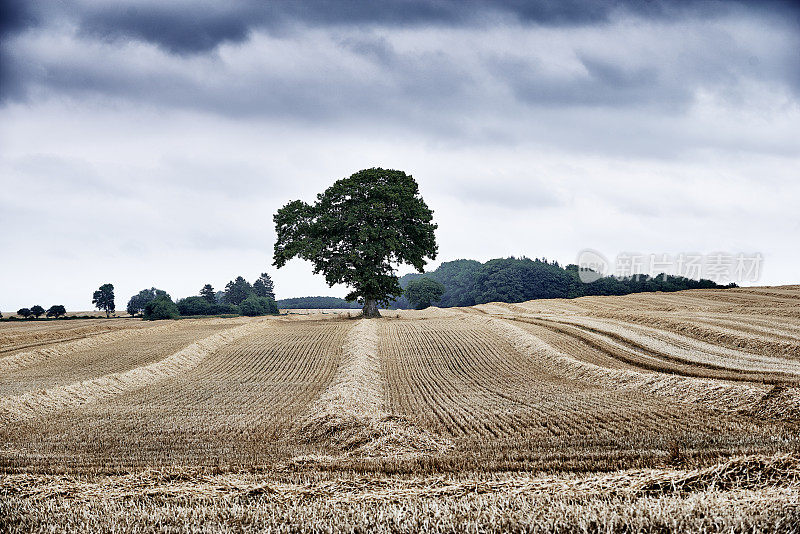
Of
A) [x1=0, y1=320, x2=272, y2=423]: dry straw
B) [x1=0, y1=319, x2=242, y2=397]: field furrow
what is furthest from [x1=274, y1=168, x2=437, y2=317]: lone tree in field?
[x1=0, y1=320, x2=272, y2=423]: dry straw

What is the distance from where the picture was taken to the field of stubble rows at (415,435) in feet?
22.6

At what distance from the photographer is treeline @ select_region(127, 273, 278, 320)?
275ft

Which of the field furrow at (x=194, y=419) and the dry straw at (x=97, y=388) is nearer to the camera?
the field furrow at (x=194, y=419)

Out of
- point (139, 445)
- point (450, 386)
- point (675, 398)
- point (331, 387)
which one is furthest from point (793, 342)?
point (139, 445)

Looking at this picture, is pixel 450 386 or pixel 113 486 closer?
pixel 113 486

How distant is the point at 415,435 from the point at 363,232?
37.3 m

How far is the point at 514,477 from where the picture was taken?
8594 mm

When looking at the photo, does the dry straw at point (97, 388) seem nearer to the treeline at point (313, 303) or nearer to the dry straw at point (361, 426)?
the dry straw at point (361, 426)

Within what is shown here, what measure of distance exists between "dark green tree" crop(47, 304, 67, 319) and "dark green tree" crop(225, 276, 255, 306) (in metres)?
42.2

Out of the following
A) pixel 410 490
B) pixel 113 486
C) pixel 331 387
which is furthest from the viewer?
pixel 331 387

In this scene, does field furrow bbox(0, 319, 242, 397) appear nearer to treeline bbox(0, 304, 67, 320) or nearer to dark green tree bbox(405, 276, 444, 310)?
treeline bbox(0, 304, 67, 320)

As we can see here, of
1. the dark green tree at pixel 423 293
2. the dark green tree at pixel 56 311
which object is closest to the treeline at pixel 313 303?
the dark green tree at pixel 423 293

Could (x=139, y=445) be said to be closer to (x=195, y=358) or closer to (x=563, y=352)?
(x=195, y=358)

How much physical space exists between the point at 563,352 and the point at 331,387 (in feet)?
39.7
